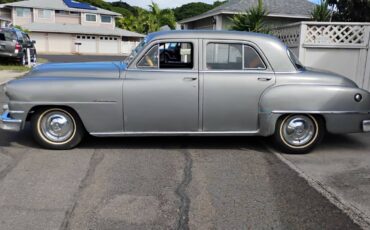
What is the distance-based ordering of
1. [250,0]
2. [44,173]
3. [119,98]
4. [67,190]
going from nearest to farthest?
[67,190] → [44,173] → [119,98] → [250,0]

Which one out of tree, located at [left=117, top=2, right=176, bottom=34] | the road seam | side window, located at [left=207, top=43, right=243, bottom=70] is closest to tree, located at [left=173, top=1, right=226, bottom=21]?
tree, located at [left=117, top=2, right=176, bottom=34]

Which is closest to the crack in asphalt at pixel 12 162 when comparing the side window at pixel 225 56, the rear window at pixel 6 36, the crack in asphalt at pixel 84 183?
the crack in asphalt at pixel 84 183

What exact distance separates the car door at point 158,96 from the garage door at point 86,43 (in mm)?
50656

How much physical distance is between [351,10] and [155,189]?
1324 cm

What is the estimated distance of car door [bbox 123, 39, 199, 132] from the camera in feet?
19.3

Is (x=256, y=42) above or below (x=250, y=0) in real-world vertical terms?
below

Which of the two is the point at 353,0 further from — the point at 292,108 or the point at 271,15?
the point at 292,108

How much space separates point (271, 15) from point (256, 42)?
1668 cm

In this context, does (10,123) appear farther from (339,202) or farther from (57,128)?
(339,202)

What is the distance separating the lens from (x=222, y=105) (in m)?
5.97

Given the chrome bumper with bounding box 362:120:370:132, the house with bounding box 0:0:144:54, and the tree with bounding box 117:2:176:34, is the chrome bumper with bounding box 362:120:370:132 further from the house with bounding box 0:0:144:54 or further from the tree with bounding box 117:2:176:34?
the house with bounding box 0:0:144:54

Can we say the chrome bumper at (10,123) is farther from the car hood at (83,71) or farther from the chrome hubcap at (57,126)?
the car hood at (83,71)

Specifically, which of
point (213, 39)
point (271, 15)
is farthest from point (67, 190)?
point (271, 15)

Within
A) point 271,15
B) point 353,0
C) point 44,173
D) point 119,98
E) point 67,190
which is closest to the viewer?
point 67,190
